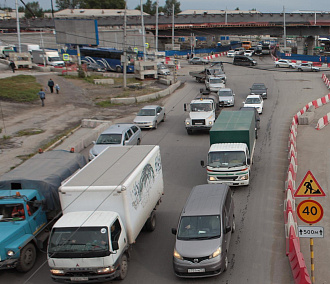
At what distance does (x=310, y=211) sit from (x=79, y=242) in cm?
577

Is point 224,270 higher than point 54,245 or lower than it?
lower

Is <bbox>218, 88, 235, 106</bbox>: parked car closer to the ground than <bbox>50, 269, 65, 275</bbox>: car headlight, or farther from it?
farther from it

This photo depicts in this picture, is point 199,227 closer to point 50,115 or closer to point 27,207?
point 27,207

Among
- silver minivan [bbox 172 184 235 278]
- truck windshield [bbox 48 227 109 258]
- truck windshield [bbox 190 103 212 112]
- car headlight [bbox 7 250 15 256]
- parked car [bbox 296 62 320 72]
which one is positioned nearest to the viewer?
truck windshield [bbox 48 227 109 258]

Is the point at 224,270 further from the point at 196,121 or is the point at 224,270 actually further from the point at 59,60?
the point at 59,60

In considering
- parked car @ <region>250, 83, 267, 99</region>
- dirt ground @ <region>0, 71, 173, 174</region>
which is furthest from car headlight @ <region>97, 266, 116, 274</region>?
parked car @ <region>250, 83, 267, 99</region>

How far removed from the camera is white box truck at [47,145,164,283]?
1112 centimetres

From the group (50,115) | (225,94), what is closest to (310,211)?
(225,94)

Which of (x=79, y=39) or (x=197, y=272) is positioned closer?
(x=197, y=272)

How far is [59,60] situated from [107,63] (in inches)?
340

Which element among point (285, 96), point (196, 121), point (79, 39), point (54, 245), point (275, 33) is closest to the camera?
point (54, 245)

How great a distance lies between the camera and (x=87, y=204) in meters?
12.4

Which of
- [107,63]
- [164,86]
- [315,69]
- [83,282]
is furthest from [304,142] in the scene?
[107,63]

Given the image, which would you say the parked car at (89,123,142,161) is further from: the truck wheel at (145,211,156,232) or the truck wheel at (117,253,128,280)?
the truck wheel at (117,253,128,280)
